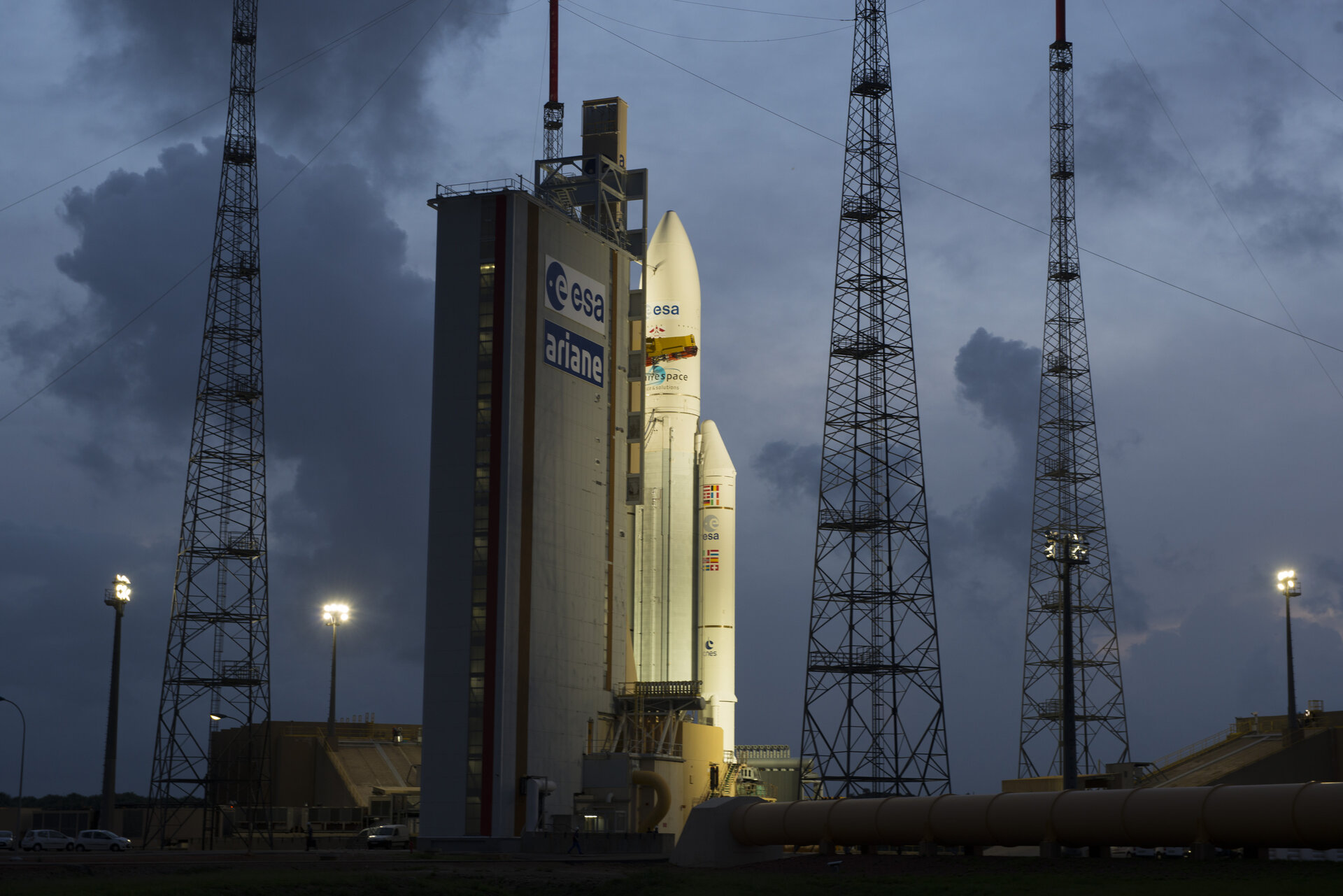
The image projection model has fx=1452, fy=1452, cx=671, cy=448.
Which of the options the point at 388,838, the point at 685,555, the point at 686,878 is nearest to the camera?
the point at 686,878

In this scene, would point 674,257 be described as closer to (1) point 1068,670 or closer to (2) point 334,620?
(2) point 334,620


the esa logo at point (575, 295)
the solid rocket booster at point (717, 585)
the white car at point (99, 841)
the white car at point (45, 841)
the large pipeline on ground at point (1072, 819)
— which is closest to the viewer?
the large pipeline on ground at point (1072, 819)

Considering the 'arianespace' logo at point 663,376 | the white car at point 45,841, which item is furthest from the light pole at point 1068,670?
the white car at point 45,841

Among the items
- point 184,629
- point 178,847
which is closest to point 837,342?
point 184,629

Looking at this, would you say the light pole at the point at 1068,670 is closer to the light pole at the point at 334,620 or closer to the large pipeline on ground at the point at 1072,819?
the large pipeline on ground at the point at 1072,819

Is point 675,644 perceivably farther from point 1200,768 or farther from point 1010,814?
point 1010,814

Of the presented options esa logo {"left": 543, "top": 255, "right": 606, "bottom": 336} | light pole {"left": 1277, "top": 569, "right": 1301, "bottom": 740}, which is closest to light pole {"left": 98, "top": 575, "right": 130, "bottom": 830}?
esa logo {"left": 543, "top": 255, "right": 606, "bottom": 336}

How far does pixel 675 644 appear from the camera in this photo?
73938 mm

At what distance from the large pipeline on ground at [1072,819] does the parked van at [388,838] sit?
2280cm

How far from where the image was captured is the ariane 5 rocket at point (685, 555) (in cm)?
7356

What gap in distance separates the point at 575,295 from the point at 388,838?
2496 centimetres

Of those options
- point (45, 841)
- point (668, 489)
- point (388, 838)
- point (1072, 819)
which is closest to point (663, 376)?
point (668, 489)

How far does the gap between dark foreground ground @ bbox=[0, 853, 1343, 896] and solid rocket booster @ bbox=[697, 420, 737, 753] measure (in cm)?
2840

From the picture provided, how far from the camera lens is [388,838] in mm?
61406
